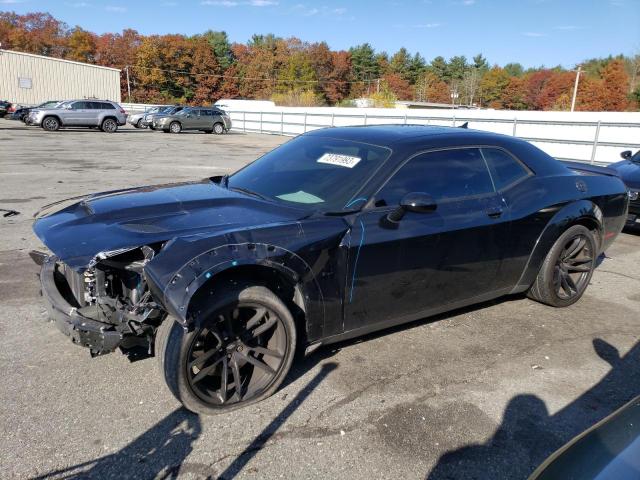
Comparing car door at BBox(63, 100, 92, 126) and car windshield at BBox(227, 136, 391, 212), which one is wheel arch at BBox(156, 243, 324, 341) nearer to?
car windshield at BBox(227, 136, 391, 212)

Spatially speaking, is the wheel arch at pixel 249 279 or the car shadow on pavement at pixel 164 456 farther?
the wheel arch at pixel 249 279

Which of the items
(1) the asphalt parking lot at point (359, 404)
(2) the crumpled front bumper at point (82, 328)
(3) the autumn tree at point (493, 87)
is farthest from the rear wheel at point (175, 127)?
(3) the autumn tree at point (493, 87)

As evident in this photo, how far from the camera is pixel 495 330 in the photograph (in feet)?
13.5

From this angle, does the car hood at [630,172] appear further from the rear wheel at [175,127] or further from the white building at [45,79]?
the white building at [45,79]

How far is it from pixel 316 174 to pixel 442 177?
3.05 feet

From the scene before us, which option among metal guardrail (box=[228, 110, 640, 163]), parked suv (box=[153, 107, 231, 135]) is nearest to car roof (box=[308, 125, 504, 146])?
metal guardrail (box=[228, 110, 640, 163])

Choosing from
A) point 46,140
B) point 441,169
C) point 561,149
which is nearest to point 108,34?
point 46,140

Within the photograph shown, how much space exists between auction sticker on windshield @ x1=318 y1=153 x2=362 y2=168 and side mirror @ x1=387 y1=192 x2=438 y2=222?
52 cm

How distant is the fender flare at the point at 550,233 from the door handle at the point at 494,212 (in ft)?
1.91

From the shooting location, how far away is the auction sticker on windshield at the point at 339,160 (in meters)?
3.60

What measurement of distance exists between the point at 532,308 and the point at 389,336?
1.59 metres

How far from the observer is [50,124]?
2659 centimetres

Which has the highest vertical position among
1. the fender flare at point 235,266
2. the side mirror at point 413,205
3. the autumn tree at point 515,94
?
the autumn tree at point 515,94

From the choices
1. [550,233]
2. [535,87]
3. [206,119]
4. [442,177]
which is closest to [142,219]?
[442,177]
